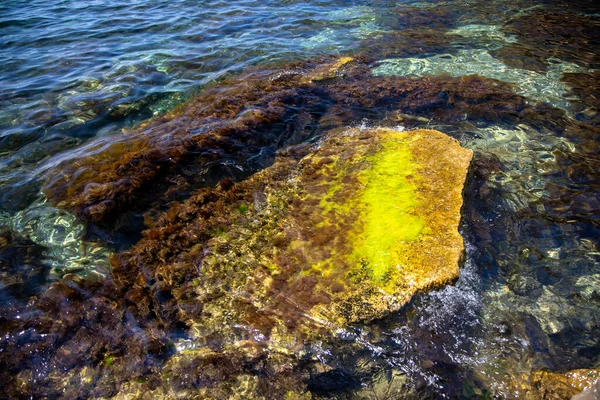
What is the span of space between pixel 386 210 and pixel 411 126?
8.86 feet

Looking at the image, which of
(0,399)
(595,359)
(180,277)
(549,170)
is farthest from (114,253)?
(549,170)

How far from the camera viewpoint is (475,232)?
4199 mm

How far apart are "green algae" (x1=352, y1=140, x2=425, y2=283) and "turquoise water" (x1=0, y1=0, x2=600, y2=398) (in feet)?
1.78

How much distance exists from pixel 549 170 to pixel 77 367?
6052mm

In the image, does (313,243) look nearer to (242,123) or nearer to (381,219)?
(381,219)

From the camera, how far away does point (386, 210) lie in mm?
4031

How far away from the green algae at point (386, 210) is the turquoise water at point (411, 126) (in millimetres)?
543

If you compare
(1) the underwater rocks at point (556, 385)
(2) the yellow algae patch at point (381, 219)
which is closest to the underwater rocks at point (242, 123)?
(2) the yellow algae patch at point (381, 219)

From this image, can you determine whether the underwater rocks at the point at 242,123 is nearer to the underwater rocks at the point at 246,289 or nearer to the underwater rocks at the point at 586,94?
the underwater rocks at the point at 246,289

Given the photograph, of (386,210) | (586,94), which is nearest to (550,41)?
(586,94)

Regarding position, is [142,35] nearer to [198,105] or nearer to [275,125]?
[198,105]

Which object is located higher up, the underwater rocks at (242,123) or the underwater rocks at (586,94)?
the underwater rocks at (242,123)

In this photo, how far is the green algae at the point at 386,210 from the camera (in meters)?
3.60

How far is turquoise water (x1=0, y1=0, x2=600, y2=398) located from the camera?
3.21 meters
